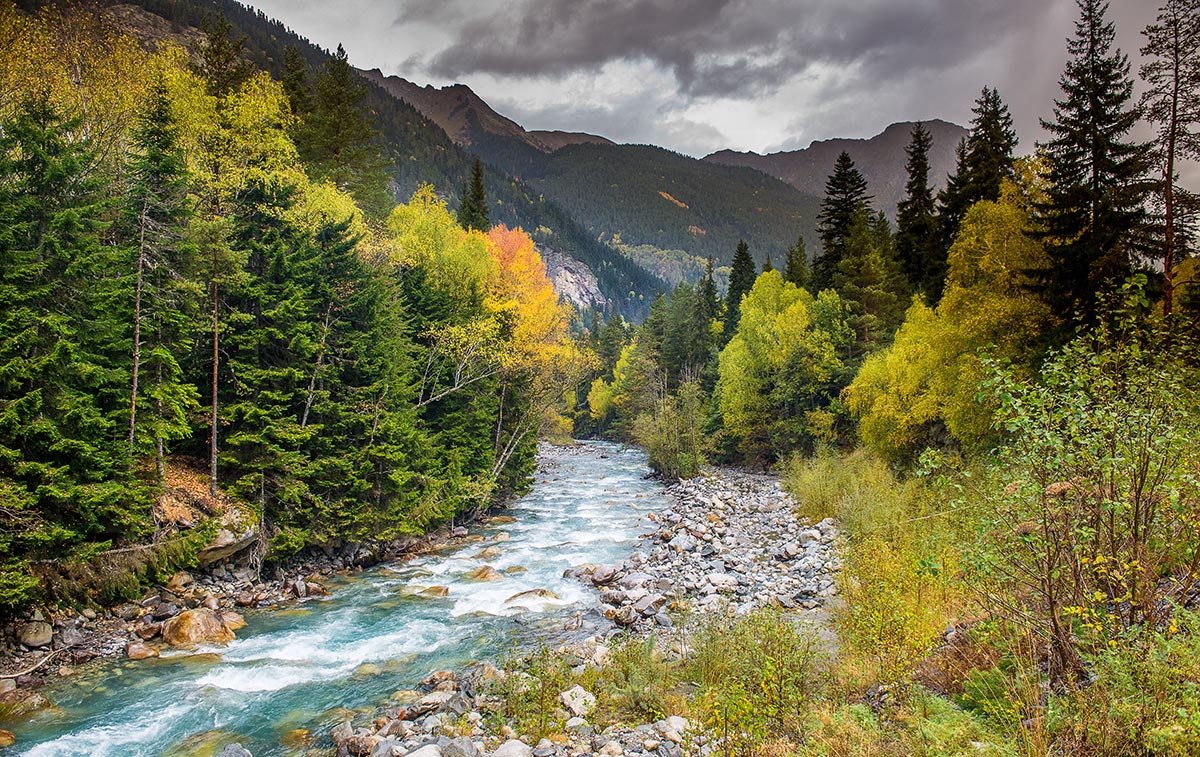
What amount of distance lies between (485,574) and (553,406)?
1478cm

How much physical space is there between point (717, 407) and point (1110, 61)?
1148 inches

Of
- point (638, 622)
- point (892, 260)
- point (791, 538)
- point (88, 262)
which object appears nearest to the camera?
point (88, 262)

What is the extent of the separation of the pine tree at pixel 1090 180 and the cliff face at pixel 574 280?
453 feet

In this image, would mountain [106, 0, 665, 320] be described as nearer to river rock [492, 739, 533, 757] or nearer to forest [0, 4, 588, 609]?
forest [0, 4, 588, 609]

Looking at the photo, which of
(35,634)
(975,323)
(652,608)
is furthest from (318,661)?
(975,323)

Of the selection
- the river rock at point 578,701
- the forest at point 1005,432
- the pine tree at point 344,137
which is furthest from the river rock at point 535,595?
the pine tree at point 344,137

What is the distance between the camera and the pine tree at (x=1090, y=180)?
14.1 meters

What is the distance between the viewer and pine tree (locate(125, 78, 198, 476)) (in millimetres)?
12508

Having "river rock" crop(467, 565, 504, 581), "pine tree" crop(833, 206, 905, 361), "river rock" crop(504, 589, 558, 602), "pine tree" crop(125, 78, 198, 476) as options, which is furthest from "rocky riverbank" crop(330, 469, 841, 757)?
"pine tree" crop(833, 206, 905, 361)

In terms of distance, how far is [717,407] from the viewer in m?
41.8

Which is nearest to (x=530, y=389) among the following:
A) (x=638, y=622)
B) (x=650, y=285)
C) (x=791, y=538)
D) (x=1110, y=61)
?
(x=791, y=538)

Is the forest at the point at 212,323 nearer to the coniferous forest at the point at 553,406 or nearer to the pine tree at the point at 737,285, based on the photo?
the coniferous forest at the point at 553,406

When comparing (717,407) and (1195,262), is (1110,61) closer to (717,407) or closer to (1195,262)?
(1195,262)

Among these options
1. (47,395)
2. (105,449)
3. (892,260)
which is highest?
(892,260)
